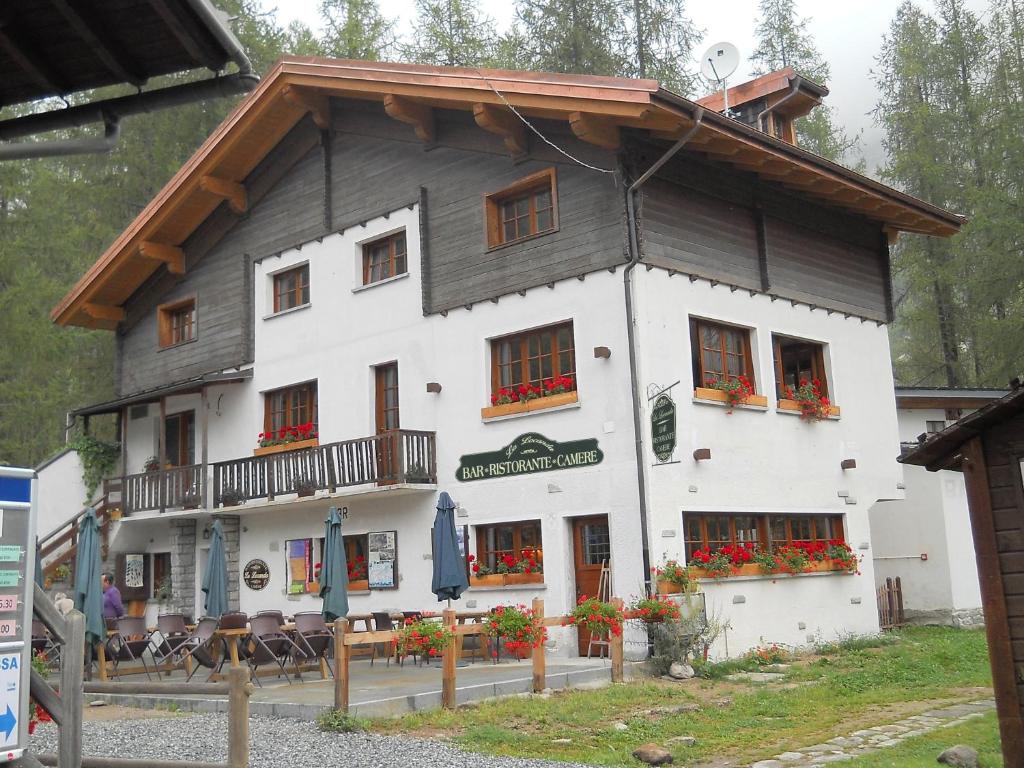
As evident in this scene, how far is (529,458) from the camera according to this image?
51.4 ft

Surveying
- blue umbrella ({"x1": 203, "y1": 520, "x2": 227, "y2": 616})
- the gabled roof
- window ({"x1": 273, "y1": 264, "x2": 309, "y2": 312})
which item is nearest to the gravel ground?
blue umbrella ({"x1": 203, "y1": 520, "x2": 227, "y2": 616})

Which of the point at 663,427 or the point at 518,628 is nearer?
the point at 518,628

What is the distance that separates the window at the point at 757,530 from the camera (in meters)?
15.1

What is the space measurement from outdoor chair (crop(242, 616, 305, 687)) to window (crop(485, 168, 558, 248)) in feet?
21.2

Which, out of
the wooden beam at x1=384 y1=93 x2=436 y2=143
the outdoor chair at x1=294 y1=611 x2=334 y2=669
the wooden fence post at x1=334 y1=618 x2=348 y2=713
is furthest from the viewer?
the wooden beam at x1=384 y1=93 x2=436 y2=143

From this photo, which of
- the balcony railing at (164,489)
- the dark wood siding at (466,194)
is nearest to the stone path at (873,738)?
the dark wood siding at (466,194)

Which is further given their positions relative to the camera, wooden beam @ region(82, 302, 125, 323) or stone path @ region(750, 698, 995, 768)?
wooden beam @ region(82, 302, 125, 323)

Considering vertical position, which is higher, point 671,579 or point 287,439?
point 287,439

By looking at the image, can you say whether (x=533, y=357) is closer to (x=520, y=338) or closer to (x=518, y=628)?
(x=520, y=338)

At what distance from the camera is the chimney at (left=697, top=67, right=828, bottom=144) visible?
767 inches

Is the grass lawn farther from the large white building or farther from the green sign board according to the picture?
the green sign board

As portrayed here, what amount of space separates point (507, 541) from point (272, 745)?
716 centimetres

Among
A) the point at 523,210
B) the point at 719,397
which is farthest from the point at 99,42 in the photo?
the point at 523,210

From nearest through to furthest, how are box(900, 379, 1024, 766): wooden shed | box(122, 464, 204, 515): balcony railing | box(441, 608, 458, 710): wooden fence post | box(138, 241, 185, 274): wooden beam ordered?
box(900, 379, 1024, 766): wooden shed, box(441, 608, 458, 710): wooden fence post, box(122, 464, 204, 515): balcony railing, box(138, 241, 185, 274): wooden beam
